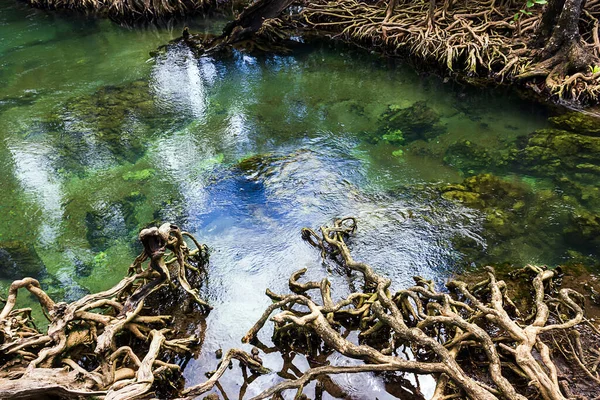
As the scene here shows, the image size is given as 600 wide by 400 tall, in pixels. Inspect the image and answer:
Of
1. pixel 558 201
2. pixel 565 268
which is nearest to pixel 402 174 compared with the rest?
pixel 558 201

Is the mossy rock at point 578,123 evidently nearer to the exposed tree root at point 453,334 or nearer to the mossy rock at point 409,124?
the mossy rock at point 409,124

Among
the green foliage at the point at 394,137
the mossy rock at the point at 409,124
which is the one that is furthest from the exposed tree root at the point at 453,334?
the mossy rock at the point at 409,124

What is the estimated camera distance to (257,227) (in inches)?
220

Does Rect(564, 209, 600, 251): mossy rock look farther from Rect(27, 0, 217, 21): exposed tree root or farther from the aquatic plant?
Rect(27, 0, 217, 21): exposed tree root

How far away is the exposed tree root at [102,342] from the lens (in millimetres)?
2988

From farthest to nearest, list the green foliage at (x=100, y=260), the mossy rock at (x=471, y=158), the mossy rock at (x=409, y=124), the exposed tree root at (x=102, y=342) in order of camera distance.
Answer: the mossy rock at (x=409, y=124) < the mossy rock at (x=471, y=158) < the green foliage at (x=100, y=260) < the exposed tree root at (x=102, y=342)

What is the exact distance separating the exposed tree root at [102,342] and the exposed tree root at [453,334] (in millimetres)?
734

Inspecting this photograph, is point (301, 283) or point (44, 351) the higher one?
point (44, 351)

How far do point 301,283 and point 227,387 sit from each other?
138 cm

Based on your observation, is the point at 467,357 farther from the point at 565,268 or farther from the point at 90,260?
the point at 90,260

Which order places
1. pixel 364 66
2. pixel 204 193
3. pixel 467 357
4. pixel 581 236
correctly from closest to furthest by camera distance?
1. pixel 467 357
2. pixel 581 236
3. pixel 204 193
4. pixel 364 66

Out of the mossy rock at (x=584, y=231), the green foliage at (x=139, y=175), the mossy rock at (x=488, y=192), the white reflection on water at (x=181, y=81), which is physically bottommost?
the mossy rock at (x=584, y=231)

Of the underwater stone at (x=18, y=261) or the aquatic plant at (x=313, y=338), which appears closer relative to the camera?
the aquatic plant at (x=313, y=338)

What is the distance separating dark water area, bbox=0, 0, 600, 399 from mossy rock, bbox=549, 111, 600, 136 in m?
0.08
